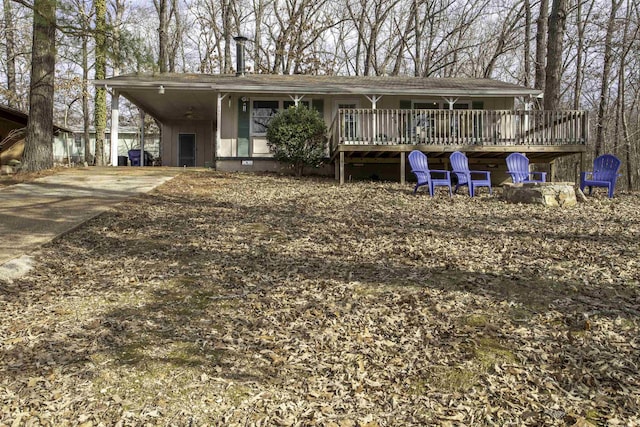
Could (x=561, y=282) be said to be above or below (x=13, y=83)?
below

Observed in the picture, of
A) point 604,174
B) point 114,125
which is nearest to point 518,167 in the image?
point 604,174

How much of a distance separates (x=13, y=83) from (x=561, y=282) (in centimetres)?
2612

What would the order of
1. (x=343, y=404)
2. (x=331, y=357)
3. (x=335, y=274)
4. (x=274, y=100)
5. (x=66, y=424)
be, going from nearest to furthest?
(x=66, y=424)
(x=343, y=404)
(x=331, y=357)
(x=335, y=274)
(x=274, y=100)

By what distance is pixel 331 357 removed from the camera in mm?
2994

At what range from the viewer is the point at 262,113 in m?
14.7

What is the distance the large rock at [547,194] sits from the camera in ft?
26.3

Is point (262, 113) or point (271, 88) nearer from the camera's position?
point (271, 88)

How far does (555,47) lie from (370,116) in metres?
5.50

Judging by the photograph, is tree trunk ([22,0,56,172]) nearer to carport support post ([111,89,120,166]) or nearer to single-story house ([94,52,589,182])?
single-story house ([94,52,589,182])

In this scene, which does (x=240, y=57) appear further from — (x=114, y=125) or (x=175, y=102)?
(x=114, y=125)

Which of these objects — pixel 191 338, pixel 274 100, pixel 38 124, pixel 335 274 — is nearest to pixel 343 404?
pixel 191 338

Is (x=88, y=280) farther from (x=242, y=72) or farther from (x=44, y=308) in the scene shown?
(x=242, y=72)

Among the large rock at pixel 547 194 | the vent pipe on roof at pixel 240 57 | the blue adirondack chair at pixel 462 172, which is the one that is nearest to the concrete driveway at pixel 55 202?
the vent pipe on roof at pixel 240 57

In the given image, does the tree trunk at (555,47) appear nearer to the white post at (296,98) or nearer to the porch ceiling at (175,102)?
the white post at (296,98)
